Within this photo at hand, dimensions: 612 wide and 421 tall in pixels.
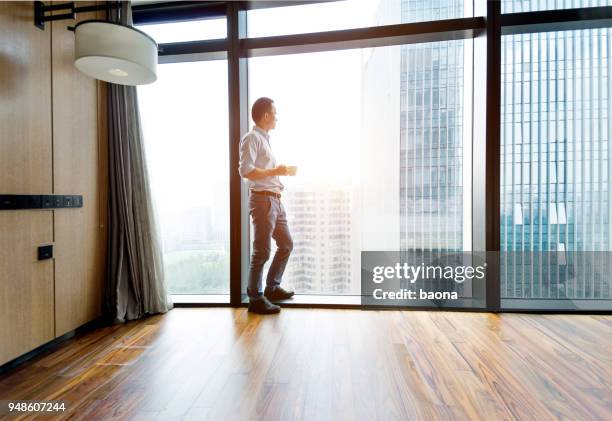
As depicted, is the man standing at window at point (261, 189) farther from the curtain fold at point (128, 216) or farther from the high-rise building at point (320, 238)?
the curtain fold at point (128, 216)

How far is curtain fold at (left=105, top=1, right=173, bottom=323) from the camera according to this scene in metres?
2.09

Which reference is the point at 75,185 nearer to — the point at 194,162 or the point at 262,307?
the point at 194,162

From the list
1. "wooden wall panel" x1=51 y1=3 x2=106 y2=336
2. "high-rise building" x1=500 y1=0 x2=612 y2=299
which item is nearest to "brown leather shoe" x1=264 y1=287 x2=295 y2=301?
"wooden wall panel" x1=51 y1=3 x2=106 y2=336

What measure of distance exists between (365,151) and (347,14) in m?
1.03

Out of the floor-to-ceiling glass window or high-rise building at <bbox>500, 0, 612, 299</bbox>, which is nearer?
high-rise building at <bbox>500, 0, 612, 299</bbox>

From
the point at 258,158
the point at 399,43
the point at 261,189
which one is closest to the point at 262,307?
the point at 261,189

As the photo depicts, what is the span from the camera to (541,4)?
2.04m

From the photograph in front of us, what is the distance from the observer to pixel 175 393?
4.07 feet

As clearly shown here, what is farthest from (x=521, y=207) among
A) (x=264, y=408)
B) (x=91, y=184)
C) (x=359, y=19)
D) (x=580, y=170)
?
(x=91, y=184)

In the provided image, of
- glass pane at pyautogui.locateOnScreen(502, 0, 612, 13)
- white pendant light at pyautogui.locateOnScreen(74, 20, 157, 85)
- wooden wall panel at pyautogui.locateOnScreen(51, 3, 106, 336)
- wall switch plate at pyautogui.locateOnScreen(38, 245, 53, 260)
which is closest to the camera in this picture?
white pendant light at pyautogui.locateOnScreen(74, 20, 157, 85)

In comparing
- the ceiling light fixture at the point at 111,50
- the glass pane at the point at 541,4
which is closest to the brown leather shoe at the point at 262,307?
the ceiling light fixture at the point at 111,50

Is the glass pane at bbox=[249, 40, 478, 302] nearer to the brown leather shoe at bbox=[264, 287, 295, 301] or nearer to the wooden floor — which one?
the brown leather shoe at bbox=[264, 287, 295, 301]

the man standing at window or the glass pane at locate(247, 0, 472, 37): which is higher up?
the glass pane at locate(247, 0, 472, 37)

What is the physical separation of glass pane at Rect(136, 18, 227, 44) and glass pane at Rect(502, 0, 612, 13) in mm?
2015
